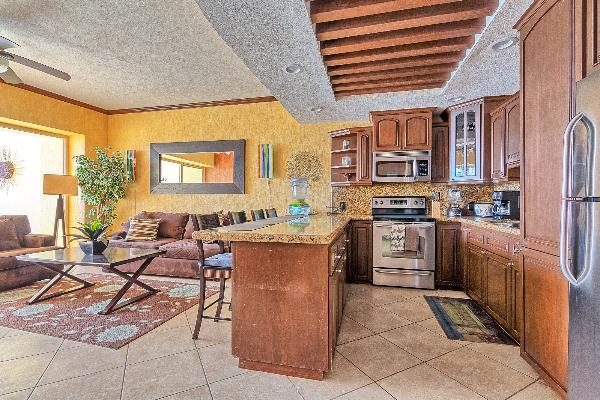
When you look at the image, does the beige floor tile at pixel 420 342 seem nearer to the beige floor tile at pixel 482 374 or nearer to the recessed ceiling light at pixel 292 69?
the beige floor tile at pixel 482 374

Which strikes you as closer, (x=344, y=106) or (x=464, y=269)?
(x=464, y=269)

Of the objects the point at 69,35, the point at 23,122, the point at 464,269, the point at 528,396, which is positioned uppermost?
the point at 69,35

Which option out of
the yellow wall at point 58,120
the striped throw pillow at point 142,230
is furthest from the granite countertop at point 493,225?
the yellow wall at point 58,120

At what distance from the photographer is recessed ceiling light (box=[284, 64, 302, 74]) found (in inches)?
115

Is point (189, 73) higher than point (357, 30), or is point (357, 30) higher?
point (189, 73)

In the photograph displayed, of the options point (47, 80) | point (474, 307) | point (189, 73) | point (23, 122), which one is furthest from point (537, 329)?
point (23, 122)

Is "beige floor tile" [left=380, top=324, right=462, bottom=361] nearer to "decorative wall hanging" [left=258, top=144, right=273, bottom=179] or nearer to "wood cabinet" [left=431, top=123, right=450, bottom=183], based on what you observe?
→ "wood cabinet" [left=431, top=123, right=450, bottom=183]

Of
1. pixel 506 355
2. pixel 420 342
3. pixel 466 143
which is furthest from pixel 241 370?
pixel 466 143

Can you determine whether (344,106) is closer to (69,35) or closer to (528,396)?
(69,35)

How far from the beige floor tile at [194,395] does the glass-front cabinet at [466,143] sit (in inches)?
145

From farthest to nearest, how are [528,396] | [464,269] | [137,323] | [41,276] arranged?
1. [41,276]
2. [464,269]
3. [137,323]
4. [528,396]

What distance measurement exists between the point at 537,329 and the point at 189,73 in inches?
178

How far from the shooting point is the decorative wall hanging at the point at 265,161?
17.2 ft

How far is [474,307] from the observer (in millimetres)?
3254
